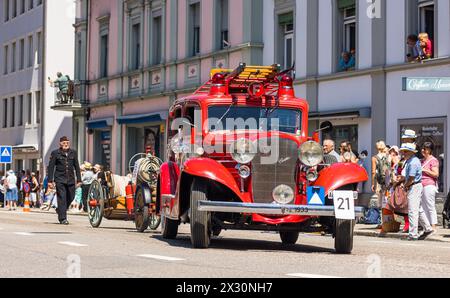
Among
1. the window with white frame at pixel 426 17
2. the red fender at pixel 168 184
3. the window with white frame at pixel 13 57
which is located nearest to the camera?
the red fender at pixel 168 184

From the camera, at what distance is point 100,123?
145ft

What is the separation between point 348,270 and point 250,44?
2180 cm

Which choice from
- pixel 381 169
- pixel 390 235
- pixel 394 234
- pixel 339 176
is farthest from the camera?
pixel 381 169

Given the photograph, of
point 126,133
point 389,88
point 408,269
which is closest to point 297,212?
point 408,269

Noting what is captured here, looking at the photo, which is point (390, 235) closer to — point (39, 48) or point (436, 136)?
point (436, 136)

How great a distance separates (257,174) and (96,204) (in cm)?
786

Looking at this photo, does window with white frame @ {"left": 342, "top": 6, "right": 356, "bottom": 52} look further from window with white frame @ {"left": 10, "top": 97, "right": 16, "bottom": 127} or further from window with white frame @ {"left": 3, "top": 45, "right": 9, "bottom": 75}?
window with white frame @ {"left": 3, "top": 45, "right": 9, "bottom": 75}

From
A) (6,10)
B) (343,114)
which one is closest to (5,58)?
(6,10)

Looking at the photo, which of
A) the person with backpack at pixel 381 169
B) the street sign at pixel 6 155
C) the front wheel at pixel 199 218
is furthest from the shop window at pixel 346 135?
the street sign at pixel 6 155

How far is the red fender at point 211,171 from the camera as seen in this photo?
1373 centimetres

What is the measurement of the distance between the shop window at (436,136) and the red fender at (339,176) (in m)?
11.1

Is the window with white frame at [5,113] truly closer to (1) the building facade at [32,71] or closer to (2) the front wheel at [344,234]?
(1) the building facade at [32,71]

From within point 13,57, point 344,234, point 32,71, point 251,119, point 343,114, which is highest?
point 13,57

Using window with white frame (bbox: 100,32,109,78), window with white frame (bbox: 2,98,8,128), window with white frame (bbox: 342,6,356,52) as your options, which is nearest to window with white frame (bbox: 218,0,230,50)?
window with white frame (bbox: 342,6,356,52)
